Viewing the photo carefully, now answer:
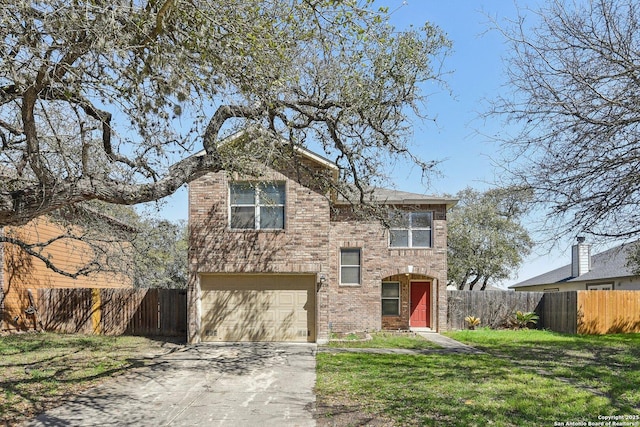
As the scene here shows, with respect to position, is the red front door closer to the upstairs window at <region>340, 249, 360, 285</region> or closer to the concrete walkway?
the upstairs window at <region>340, 249, 360, 285</region>

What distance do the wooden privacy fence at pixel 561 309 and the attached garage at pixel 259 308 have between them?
7617 millimetres

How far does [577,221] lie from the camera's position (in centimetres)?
768

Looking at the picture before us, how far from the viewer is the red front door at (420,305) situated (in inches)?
703

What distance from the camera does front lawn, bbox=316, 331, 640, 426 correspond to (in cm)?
618

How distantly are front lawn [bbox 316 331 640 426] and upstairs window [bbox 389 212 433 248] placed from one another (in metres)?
5.68

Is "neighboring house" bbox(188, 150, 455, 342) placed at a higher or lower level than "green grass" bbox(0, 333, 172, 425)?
higher

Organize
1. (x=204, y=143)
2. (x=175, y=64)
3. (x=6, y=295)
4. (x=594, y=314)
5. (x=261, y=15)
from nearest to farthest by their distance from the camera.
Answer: (x=175, y=64) < (x=261, y=15) < (x=204, y=143) < (x=6, y=295) < (x=594, y=314)

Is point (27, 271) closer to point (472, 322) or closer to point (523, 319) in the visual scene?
point (472, 322)

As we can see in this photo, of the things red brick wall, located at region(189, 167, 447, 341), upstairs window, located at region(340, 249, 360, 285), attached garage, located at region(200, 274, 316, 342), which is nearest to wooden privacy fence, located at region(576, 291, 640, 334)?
upstairs window, located at region(340, 249, 360, 285)

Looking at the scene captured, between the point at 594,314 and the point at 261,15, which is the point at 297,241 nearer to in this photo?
the point at 261,15

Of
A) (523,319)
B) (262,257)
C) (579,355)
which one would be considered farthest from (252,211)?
(523,319)

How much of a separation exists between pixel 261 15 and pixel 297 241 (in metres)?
7.81

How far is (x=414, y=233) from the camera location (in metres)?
16.9

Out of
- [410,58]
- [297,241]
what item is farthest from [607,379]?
[297,241]
